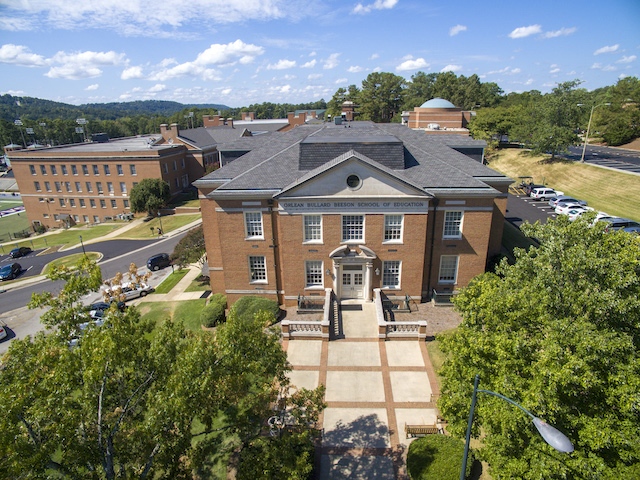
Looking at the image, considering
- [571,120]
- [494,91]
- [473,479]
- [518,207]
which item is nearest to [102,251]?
[473,479]

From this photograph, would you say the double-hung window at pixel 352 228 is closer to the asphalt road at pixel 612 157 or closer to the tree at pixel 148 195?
the tree at pixel 148 195

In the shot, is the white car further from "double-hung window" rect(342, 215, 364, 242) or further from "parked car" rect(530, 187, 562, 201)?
"double-hung window" rect(342, 215, 364, 242)

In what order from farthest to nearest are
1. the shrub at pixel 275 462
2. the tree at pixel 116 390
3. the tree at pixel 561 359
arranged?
1. the shrub at pixel 275 462
2. the tree at pixel 561 359
3. the tree at pixel 116 390

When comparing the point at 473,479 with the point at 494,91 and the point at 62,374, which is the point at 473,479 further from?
the point at 494,91

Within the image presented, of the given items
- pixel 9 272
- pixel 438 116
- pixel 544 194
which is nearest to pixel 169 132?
pixel 9 272

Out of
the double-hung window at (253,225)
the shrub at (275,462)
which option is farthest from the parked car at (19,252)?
the shrub at (275,462)

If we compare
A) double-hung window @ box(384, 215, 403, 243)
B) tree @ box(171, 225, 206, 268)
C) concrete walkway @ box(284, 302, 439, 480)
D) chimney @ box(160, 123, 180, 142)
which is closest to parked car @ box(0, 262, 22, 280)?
tree @ box(171, 225, 206, 268)
